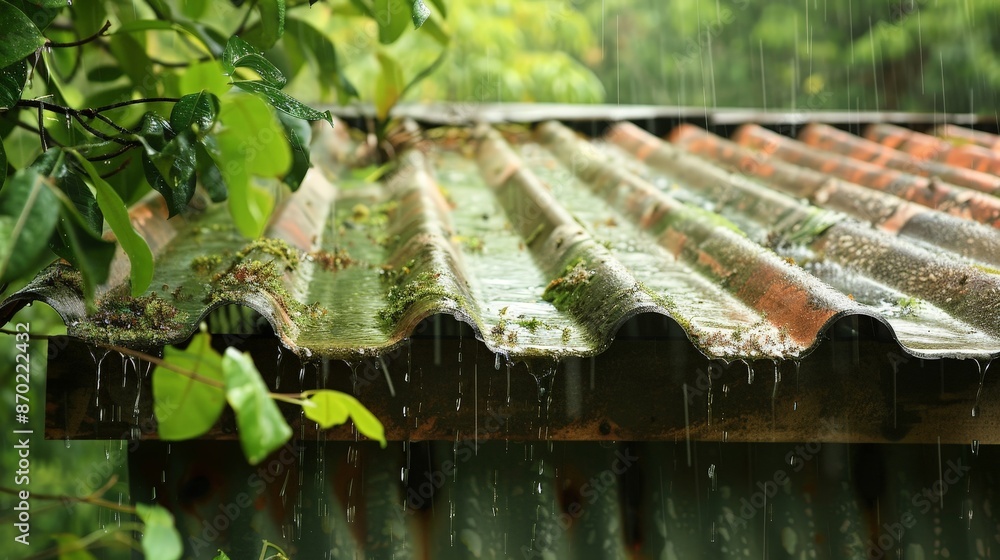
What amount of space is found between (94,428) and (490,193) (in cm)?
211

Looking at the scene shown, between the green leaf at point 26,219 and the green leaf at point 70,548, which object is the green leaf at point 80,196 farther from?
the green leaf at point 70,548

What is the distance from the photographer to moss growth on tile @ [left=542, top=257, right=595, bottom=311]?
2215 mm

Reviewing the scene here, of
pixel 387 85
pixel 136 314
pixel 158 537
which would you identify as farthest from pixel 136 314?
pixel 387 85

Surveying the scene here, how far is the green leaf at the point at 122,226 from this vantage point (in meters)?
1.58

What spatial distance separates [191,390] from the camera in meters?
1.35

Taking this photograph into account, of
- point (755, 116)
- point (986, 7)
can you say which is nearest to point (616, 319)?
point (755, 116)

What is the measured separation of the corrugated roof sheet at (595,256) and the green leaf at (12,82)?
1.32 ft

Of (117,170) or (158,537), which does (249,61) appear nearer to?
(117,170)

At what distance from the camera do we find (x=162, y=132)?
1.83m

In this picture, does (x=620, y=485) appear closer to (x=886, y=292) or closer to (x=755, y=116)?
(x=886, y=292)

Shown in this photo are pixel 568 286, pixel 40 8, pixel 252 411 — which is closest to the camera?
pixel 252 411

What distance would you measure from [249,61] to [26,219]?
2.42ft

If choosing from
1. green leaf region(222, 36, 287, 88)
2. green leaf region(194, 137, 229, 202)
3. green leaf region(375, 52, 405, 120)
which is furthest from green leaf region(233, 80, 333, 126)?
green leaf region(375, 52, 405, 120)

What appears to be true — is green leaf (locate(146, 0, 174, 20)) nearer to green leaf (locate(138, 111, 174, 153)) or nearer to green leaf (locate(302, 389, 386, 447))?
green leaf (locate(138, 111, 174, 153))
